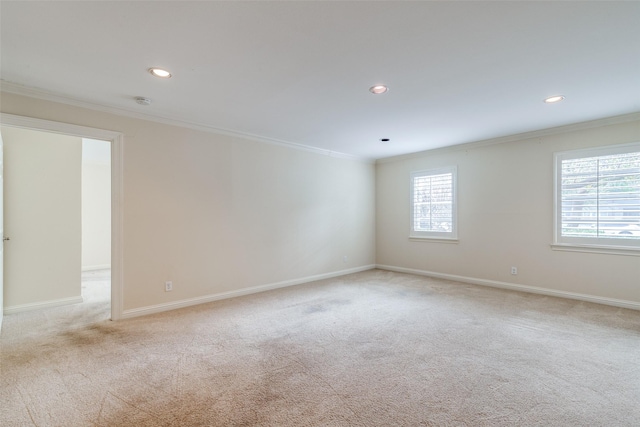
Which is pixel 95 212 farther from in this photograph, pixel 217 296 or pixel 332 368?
pixel 332 368

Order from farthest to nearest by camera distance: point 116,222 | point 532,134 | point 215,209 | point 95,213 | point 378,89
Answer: point 95,213 < point 532,134 < point 215,209 < point 116,222 < point 378,89

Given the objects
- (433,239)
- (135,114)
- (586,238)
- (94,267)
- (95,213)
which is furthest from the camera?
(95,213)

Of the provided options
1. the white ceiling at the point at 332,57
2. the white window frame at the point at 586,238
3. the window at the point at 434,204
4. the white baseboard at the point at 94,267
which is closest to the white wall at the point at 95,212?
the white baseboard at the point at 94,267

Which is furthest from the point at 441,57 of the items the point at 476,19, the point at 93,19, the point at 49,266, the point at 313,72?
the point at 49,266

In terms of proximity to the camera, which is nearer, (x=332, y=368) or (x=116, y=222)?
(x=332, y=368)

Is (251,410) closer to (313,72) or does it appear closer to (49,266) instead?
(313,72)

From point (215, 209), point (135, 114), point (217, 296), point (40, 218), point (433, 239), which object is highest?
point (135, 114)

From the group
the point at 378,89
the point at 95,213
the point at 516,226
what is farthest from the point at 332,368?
the point at 95,213

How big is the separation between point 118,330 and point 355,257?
4.35 metres

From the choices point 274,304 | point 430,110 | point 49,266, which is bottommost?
point 274,304

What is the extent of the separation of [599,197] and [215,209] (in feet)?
17.6

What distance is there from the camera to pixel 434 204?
5.74 meters

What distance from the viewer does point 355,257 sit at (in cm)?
634

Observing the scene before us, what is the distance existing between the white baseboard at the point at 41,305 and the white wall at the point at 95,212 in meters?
3.27
